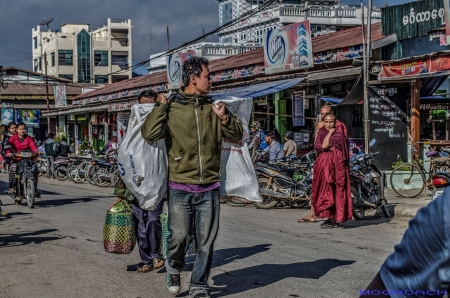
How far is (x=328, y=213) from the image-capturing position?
34.0 ft

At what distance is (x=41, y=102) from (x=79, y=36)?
2718 centimetres

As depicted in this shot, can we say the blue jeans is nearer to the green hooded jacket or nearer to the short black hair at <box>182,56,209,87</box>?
the green hooded jacket

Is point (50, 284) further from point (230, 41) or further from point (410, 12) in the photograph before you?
point (230, 41)

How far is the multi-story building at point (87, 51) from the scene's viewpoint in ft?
270

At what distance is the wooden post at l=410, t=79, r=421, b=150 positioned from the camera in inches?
644

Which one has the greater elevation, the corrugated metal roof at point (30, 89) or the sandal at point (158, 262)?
the corrugated metal roof at point (30, 89)

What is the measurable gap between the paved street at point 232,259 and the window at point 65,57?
2885 inches

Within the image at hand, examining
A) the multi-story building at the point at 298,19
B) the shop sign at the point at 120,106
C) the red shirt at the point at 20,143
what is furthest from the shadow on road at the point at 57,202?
the multi-story building at the point at 298,19

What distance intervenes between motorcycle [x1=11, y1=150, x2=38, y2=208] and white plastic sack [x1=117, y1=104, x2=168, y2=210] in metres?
8.17

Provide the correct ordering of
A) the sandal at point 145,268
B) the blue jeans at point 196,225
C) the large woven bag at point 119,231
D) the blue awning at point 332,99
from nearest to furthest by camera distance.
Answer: the blue jeans at point 196,225 < the large woven bag at point 119,231 < the sandal at point 145,268 < the blue awning at point 332,99

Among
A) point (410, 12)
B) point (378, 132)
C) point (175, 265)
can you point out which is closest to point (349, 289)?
point (175, 265)

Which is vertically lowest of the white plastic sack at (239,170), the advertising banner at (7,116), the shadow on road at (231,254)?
the shadow on road at (231,254)

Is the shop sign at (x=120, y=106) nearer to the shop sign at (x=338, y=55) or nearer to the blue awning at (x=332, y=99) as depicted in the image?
the blue awning at (x=332, y=99)

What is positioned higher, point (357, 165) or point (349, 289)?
point (357, 165)
